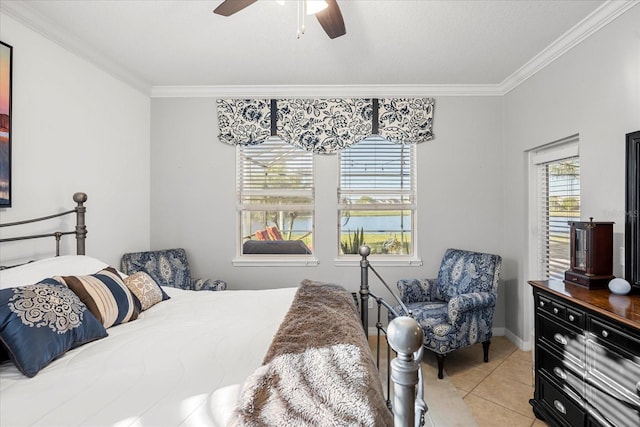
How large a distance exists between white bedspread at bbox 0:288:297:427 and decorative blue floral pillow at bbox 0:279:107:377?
44mm

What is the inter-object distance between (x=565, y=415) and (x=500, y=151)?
262 centimetres

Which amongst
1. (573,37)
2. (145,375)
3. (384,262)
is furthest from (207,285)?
(573,37)

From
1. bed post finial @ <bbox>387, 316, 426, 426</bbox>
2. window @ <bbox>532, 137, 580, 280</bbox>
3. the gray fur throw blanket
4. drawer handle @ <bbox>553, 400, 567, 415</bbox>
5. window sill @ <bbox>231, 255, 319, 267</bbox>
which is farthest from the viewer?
window sill @ <bbox>231, 255, 319, 267</bbox>

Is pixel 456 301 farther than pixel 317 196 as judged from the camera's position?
No

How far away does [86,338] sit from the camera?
150 centimetres

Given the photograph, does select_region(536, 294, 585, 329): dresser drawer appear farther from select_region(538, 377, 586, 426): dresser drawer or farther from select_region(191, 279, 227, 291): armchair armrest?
select_region(191, 279, 227, 291): armchair armrest

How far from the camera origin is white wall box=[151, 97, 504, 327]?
12.0ft

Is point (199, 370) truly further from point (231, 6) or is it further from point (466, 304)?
point (466, 304)

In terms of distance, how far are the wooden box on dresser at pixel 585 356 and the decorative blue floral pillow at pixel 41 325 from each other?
247 centimetres

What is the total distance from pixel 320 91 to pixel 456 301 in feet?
8.31

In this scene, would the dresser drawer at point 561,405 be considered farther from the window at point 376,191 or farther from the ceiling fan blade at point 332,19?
the ceiling fan blade at point 332,19

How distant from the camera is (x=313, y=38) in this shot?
2602 mm

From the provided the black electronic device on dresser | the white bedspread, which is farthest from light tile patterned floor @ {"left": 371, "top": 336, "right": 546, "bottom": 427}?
the white bedspread

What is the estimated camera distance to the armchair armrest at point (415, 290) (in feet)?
11.0
